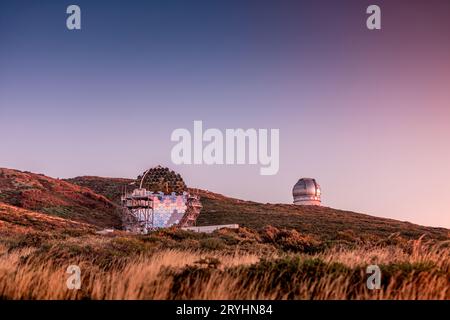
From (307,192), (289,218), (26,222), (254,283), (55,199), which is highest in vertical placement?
(254,283)

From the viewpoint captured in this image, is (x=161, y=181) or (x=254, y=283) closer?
(x=254, y=283)

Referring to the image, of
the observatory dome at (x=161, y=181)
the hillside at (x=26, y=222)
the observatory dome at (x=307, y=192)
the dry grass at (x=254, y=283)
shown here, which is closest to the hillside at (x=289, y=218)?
the observatory dome at (x=307, y=192)

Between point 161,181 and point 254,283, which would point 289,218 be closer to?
point 161,181

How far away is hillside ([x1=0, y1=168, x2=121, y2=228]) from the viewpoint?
63.7m

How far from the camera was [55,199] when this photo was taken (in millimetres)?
69500

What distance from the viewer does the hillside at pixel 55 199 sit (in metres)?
63.7

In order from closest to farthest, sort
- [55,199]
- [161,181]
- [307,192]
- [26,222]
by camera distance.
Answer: [26,222] < [161,181] < [55,199] < [307,192]

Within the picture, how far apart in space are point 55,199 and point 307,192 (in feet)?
150

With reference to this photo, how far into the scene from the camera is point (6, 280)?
10492mm

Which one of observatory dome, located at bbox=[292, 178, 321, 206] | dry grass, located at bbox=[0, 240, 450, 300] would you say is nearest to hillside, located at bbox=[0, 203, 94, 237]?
dry grass, located at bbox=[0, 240, 450, 300]

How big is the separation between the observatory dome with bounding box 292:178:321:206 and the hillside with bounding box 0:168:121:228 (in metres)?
36.6

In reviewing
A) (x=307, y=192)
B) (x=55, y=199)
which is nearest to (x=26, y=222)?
(x=55, y=199)

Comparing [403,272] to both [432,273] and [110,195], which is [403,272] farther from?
[110,195]

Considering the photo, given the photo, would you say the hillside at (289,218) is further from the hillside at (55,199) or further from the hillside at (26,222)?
the hillside at (26,222)
